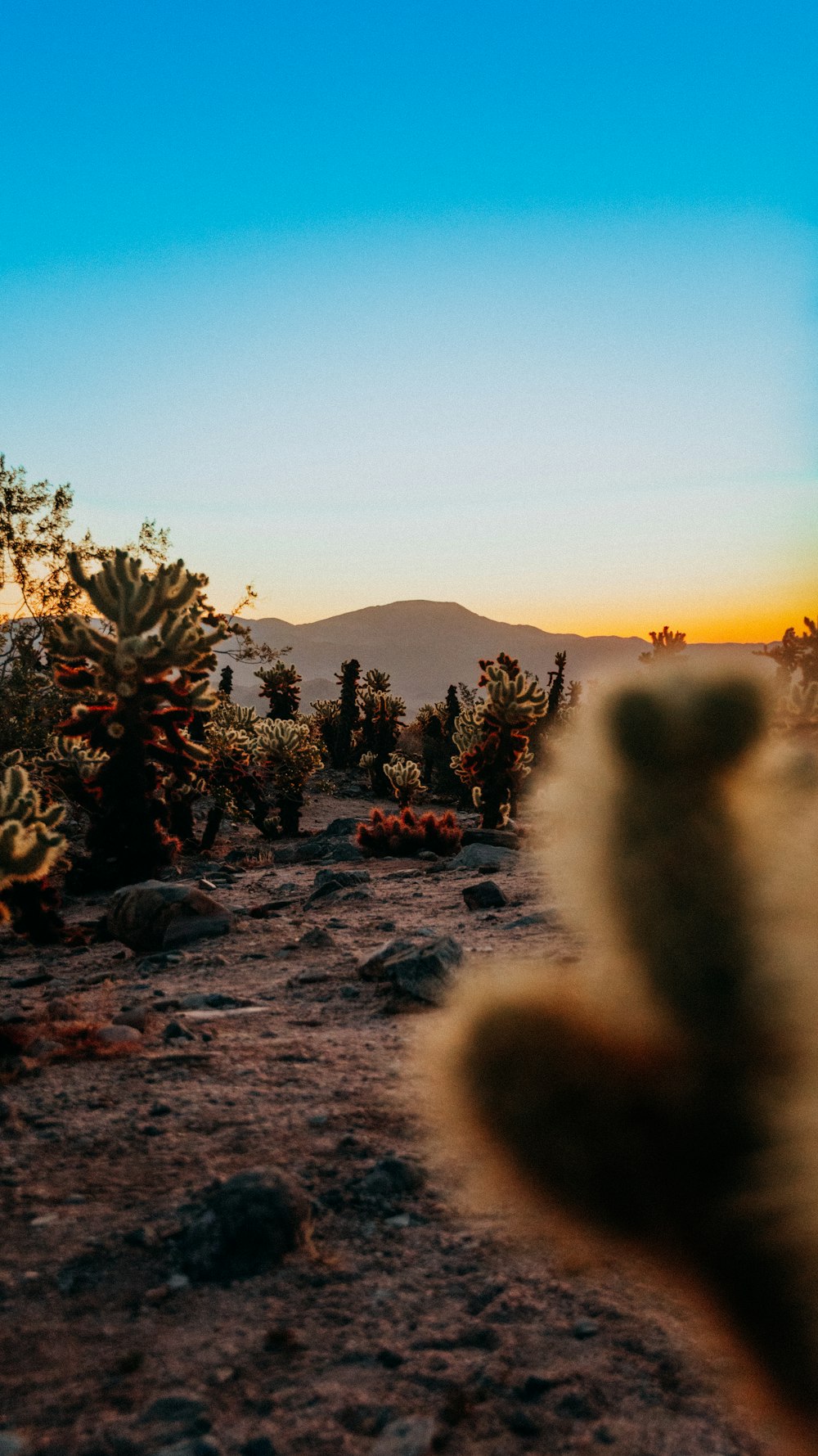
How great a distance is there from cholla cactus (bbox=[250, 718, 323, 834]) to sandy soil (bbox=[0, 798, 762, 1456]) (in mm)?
10696

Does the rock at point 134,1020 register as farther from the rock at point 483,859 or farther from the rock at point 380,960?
the rock at point 483,859

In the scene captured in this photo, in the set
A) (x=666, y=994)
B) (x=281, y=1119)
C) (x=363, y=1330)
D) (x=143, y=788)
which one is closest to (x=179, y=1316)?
(x=363, y=1330)

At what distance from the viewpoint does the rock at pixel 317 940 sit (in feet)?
20.9

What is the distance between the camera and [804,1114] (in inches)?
102

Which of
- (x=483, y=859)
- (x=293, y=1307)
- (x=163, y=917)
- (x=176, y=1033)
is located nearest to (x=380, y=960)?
(x=176, y=1033)

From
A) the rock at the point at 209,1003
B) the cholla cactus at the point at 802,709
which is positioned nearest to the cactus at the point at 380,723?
the cholla cactus at the point at 802,709

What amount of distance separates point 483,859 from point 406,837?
153 cm

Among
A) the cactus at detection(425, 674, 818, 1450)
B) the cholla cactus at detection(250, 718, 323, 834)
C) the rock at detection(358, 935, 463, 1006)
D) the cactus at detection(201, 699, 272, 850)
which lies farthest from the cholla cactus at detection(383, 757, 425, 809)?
the cactus at detection(425, 674, 818, 1450)

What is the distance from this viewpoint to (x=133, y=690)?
862 cm

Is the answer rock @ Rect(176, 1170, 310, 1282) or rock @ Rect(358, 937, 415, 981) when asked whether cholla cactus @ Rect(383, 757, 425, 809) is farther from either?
rock @ Rect(176, 1170, 310, 1282)

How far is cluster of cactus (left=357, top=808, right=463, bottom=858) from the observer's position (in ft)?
37.4

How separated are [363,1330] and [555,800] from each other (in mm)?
1724

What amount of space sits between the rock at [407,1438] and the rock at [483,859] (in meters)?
7.73

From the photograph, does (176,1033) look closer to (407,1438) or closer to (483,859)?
(407,1438)
